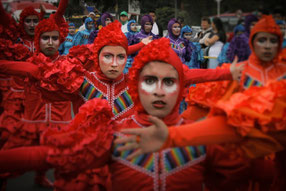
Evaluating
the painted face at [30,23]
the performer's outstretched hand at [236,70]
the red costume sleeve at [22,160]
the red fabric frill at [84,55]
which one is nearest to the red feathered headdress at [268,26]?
the performer's outstretched hand at [236,70]

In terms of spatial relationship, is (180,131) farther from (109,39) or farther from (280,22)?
(109,39)

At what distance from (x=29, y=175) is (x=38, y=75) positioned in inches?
77.7

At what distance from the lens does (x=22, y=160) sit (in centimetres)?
171

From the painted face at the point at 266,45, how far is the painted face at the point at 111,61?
61.3 inches

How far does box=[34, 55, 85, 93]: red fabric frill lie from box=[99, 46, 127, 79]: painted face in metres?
0.25

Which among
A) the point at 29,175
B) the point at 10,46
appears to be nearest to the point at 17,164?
the point at 29,175

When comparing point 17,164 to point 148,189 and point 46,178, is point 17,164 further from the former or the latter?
point 46,178

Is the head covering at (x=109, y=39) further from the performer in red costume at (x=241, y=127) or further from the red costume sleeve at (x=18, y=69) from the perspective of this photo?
the performer in red costume at (x=241, y=127)

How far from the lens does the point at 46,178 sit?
13.9ft

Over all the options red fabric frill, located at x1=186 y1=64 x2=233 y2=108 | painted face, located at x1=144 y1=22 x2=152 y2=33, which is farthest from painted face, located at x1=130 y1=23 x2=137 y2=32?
red fabric frill, located at x1=186 y1=64 x2=233 y2=108

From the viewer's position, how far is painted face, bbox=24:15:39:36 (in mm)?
5227

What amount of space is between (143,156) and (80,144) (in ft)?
1.25

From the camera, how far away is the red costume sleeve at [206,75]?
2.27m

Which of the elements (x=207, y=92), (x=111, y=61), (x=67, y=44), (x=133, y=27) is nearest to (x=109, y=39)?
(x=111, y=61)
